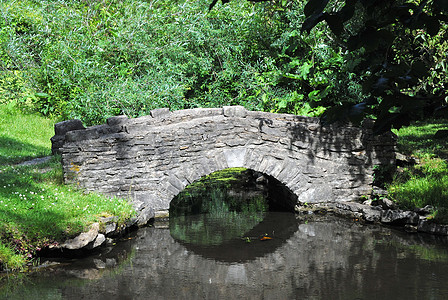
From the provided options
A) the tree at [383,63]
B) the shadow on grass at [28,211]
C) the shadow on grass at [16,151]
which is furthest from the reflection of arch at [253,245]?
the tree at [383,63]

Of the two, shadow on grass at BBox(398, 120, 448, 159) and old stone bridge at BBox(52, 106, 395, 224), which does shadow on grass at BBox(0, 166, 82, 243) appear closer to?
old stone bridge at BBox(52, 106, 395, 224)

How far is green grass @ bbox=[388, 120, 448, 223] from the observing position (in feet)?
26.9

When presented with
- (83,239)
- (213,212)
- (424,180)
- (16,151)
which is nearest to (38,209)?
(83,239)

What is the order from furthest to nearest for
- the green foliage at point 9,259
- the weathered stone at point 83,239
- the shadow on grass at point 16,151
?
the shadow on grass at point 16,151 → the weathered stone at point 83,239 → the green foliage at point 9,259

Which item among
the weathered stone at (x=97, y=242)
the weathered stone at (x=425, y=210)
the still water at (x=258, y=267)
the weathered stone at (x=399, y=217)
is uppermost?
the weathered stone at (x=425, y=210)

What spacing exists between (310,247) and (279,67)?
6.03 meters

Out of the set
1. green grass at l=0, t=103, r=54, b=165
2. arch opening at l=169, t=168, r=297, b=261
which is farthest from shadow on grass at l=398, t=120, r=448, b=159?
green grass at l=0, t=103, r=54, b=165

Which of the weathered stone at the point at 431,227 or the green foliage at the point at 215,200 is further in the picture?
the green foliage at the point at 215,200

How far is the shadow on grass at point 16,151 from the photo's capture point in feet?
35.5

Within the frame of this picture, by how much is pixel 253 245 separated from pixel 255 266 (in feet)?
3.10

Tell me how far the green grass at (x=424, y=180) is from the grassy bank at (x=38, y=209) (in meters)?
4.68

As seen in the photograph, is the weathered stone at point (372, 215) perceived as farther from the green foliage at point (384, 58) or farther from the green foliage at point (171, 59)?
the green foliage at point (384, 58)

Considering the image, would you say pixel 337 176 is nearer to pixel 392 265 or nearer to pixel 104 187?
pixel 392 265

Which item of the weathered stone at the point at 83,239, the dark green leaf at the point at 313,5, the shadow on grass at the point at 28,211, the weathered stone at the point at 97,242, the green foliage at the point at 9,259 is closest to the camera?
the dark green leaf at the point at 313,5
